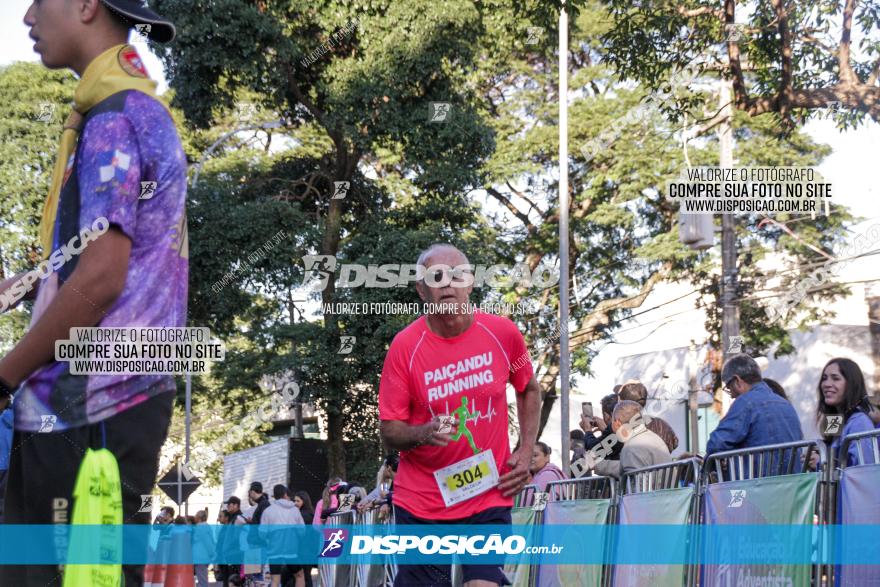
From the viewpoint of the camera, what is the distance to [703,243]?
18828 mm

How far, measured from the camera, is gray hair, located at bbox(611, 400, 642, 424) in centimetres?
926

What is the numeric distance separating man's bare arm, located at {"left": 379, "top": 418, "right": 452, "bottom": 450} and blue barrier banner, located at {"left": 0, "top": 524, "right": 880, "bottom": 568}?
392 millimetres

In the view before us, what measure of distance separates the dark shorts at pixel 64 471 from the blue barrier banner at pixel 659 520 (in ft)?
15.9

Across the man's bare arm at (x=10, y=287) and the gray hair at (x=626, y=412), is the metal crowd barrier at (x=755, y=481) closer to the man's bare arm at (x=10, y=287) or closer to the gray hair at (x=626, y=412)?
the gray hair at (x=626, y=412)

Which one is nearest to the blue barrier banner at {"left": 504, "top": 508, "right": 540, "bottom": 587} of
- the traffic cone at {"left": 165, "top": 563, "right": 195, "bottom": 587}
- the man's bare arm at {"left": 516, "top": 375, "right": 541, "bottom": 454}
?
the man's bare arm at {"left": 516, "top": 375, "right": 541, "bottom": 454}

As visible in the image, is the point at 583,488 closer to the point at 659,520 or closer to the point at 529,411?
the point at 659,520

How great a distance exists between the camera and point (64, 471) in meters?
2.46

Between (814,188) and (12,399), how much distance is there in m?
20.6

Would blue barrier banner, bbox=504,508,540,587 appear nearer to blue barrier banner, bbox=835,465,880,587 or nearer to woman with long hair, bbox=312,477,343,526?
blue barrier banner, bbox=835,465,880,587

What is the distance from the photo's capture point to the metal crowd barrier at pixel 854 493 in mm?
5059

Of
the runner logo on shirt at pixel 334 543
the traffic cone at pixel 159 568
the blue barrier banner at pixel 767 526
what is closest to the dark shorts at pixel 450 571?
the blue barrier banner at pixel 767 526

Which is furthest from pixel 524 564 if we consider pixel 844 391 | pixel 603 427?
pixel 844 391

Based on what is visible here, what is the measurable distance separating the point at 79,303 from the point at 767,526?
4285mm

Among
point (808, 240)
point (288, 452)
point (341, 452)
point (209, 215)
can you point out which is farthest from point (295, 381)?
point (808, 240)
